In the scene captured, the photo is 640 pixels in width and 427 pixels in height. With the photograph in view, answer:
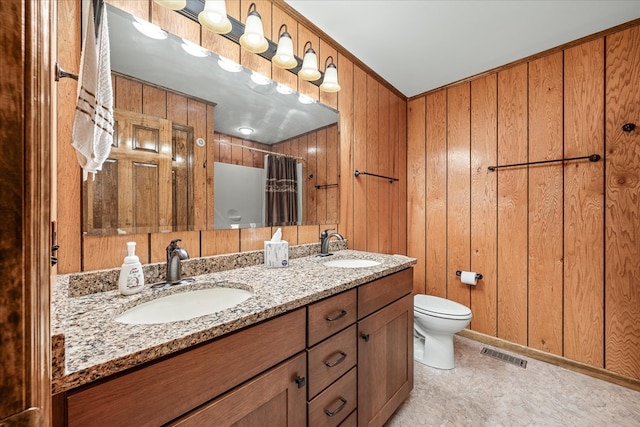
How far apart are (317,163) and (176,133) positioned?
87 centimetres

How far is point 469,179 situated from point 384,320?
1630mm

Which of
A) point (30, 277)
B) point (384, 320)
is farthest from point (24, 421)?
point (384, 320)

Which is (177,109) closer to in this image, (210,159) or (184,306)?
(210,159)

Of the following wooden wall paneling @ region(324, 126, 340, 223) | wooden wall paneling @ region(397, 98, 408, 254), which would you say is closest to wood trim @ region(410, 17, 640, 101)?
wooden wall paneling @ region(397, 98, 408, 254)

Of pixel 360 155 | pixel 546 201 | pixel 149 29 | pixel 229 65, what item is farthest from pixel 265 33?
pixel 546 201

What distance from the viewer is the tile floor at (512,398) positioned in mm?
1410

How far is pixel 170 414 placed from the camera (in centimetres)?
58

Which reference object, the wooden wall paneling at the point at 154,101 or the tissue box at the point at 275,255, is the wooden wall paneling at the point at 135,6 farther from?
the tissue box at the point at 275,255

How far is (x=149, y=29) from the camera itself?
1.05m

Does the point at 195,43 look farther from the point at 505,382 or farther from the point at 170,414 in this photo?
the point at 505,382

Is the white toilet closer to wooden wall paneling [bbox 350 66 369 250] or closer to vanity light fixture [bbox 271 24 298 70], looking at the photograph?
wooden wall paneling [bbox 350 66 369 250]

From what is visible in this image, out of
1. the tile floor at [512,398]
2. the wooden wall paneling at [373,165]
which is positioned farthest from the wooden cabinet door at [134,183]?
the tile floor at [512,398]

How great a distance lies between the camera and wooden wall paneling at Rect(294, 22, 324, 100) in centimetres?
163

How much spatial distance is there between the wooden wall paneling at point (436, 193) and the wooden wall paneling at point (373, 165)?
588 millimetres
